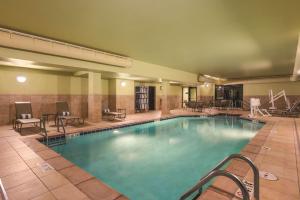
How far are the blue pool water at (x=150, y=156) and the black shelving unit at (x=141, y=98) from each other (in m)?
4.91

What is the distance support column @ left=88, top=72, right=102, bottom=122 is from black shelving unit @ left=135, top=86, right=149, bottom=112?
4600 mm

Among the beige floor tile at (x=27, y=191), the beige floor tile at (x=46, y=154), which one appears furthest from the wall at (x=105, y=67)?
the beige floor tile at (x=27, y=191)

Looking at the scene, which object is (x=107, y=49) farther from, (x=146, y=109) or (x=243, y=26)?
(x=146, y=109)

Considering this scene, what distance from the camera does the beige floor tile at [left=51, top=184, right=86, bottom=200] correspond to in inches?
75.9

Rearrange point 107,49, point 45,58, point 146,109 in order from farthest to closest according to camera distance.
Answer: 1. point 146,109
2. point 107,49
3. point 45,58

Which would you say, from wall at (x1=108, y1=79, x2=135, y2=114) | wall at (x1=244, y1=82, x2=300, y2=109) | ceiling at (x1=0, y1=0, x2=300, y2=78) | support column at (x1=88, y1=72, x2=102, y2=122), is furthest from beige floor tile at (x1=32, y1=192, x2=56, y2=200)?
wall at (x1=244, y1=82, x2=300, y2=109)

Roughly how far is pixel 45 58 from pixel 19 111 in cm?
256

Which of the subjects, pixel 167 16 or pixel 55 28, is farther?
pixel 55 28

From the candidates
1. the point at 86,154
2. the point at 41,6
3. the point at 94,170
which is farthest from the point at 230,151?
the point at 41,6

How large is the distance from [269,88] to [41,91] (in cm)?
1501

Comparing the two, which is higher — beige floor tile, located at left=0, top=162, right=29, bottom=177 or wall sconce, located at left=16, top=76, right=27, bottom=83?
wall sconce, located at left=16, top=76, right=27, bottom=83

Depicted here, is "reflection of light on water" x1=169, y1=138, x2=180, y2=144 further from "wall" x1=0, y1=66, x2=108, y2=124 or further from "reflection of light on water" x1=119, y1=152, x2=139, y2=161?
"wall" x1=0, y1=66, x2=108, y2=124

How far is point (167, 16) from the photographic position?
349cm

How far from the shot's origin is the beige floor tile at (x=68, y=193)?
1.93m
